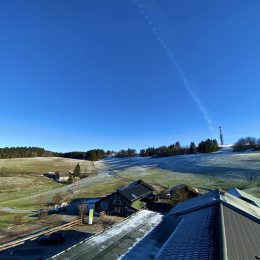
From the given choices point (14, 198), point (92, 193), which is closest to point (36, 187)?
point (14, 198)

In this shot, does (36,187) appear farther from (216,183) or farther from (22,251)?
(22,251)

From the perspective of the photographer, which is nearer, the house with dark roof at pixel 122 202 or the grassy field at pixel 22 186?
the house with dark roof at pixel 122 202

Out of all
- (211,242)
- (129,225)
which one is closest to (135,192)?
(129,225)

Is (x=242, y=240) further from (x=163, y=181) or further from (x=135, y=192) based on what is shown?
(x=163, y=181)

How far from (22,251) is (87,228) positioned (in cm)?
1338

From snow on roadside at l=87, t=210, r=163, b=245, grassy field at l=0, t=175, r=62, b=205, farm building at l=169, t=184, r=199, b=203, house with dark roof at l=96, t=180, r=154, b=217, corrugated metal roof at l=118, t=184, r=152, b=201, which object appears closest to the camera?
snow on roadside at l=87, t=210, r=163, b=245

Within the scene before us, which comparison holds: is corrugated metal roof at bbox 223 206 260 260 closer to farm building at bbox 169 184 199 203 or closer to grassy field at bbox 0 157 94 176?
farm building at bbox 169 184 199 203

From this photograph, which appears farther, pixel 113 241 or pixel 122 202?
pixel 122 202

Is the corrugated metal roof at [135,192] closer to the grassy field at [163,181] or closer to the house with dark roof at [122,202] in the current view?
the house with dark roof at [122,202]

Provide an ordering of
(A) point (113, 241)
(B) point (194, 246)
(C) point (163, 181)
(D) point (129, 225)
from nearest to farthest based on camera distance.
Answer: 1. (B) point (194, 246)
2. (A) point (113, 241)
3. (D) point (129, 225)
4. (C) point (163, 181)

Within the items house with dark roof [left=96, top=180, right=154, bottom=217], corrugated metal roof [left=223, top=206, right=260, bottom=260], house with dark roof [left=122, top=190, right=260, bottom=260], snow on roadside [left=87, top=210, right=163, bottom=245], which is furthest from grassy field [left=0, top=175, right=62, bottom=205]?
corrugated metal roof [left=223, top=206, right=260, bottom=260]

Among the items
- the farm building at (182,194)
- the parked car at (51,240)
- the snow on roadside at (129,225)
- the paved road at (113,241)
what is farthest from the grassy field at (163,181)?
the paved road at (113,241)

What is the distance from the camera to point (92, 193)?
89688mm

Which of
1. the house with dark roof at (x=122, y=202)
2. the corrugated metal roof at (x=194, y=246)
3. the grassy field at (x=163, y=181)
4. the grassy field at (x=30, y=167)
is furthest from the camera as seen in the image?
the grassy field at (x=30, y=167)
